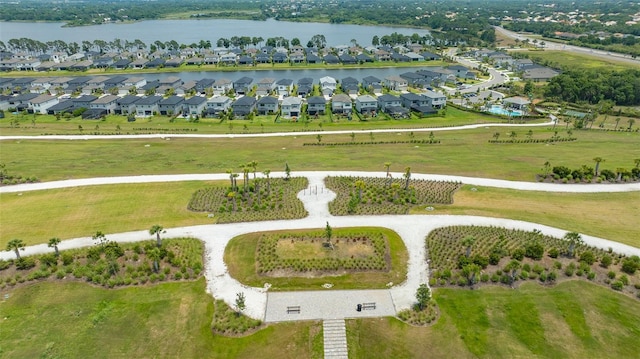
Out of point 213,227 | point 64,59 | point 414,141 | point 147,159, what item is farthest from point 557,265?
point 64,59

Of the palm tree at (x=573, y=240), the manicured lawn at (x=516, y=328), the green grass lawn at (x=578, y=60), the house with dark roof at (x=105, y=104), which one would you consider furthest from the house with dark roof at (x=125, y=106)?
the green grass lawn at (x=578, y=60)

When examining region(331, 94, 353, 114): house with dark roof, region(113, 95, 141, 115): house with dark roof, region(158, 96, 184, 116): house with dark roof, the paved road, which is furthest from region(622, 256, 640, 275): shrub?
the paved road

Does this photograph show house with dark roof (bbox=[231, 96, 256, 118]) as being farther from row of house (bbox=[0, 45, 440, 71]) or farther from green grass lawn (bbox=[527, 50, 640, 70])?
green grass lawn (bbox=[527, 50, 640, 70])

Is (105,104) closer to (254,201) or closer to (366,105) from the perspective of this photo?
(366,105)

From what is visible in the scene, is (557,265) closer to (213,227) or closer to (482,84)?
(213,227)

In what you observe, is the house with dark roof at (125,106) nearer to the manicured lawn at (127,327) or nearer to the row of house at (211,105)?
the row of house at (211,105)

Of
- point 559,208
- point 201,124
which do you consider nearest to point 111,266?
point 559,208
